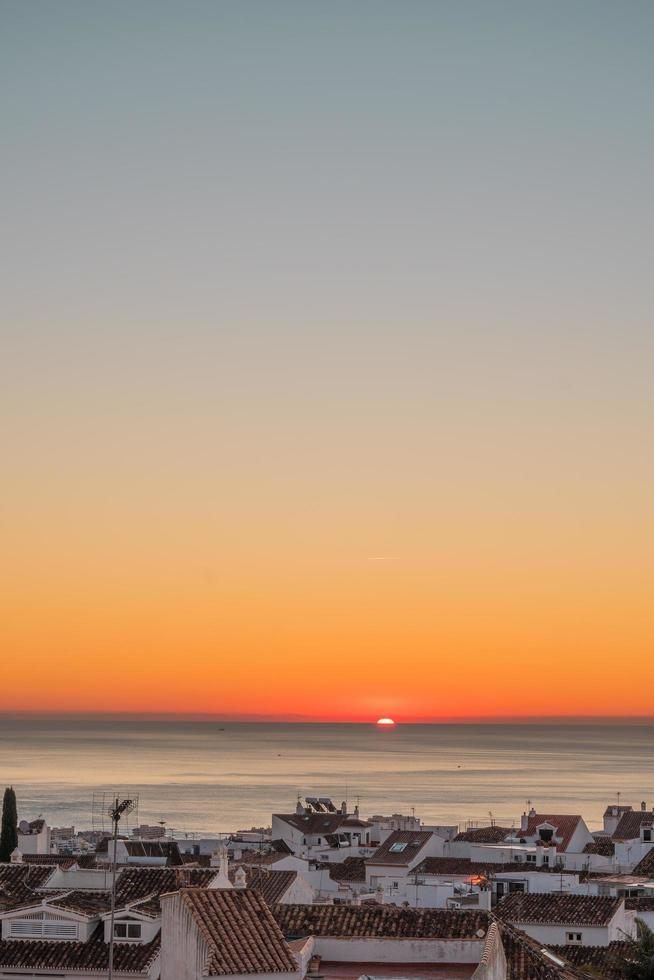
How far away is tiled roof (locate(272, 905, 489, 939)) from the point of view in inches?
904

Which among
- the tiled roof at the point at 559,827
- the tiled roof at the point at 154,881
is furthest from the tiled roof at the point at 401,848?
the tiled roof at the point at 154,881

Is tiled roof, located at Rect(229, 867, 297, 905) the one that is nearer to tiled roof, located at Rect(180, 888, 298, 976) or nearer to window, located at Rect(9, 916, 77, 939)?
window, located at Rect(9, 916, 77, 939)

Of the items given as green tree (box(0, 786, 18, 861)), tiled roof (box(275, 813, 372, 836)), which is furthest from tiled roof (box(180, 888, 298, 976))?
tiled roof (box(275, 813, 372, 836))

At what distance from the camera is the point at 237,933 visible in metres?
17.4

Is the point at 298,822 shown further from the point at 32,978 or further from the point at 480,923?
the point at 480,923

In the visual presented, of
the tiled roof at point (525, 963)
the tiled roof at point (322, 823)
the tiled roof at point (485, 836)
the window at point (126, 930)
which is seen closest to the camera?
the tiled roof at point (525, 963)

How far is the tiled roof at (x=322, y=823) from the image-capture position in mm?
78250

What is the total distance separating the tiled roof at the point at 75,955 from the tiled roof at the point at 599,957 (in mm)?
9365

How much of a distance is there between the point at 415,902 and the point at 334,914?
66.8 feet

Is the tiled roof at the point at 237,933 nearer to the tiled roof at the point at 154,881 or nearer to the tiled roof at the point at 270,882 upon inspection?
the tiled roof at the point at 154,881

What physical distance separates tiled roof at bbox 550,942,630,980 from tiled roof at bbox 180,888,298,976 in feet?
55.8

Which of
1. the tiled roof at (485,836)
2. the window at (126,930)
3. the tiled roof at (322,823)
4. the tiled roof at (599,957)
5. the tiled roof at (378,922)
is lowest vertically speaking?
the tiled roof at (599,957)

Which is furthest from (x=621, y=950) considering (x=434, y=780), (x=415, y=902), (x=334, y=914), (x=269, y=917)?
(x=434, y=780)

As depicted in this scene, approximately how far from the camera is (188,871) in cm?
3619
